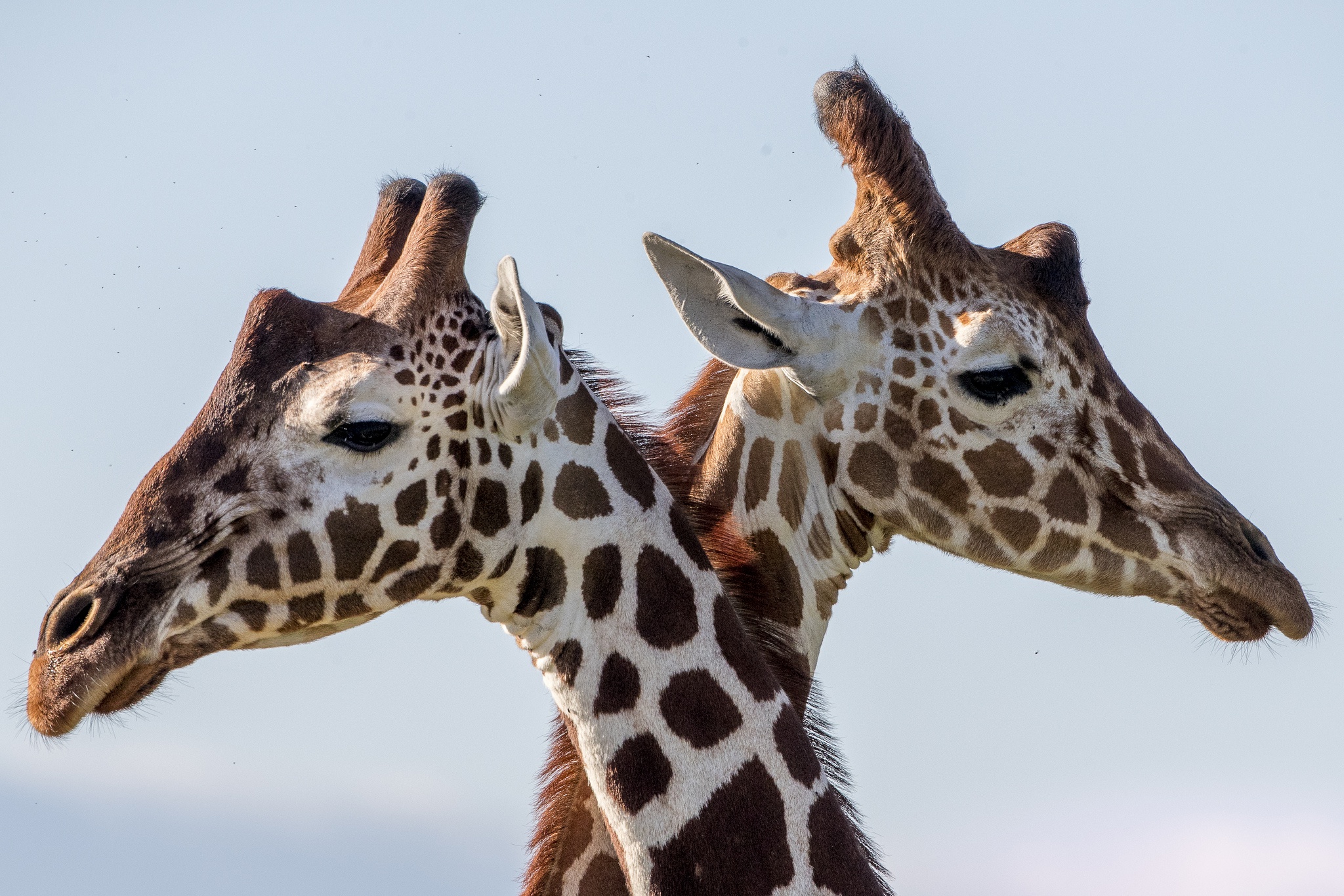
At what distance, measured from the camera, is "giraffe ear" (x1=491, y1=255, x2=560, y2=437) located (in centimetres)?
566

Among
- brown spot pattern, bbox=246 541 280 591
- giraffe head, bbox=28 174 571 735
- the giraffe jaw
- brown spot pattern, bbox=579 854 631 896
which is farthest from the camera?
brown spot pattern, bbox=579 854 631 896

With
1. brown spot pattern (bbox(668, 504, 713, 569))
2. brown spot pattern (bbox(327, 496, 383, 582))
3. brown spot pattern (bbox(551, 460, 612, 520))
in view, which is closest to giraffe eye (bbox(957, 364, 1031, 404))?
brown spot pattern (bbox(668, 504, 713, 569))

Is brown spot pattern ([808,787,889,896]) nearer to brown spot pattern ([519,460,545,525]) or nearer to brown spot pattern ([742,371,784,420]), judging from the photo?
brown spot pattern ([519,460,545,525])

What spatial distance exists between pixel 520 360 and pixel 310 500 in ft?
3.11

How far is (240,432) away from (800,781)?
253cm

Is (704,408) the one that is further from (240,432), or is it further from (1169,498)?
(240,432)

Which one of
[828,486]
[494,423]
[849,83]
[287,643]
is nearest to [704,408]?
[828,486]

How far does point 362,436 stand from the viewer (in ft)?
18.9

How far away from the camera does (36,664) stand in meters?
5.66

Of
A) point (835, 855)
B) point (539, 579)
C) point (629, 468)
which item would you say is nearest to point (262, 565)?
point (539, 579)

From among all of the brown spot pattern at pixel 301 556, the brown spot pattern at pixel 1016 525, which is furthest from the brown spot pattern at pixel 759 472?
the brown spot pattern at pixel 301 556

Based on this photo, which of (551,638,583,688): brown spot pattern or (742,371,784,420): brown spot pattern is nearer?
(551,638,583,688): brown spot pattern

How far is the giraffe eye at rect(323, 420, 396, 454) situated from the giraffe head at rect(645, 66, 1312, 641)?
2289 millimetres

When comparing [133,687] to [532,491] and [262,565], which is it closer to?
[262,565]
